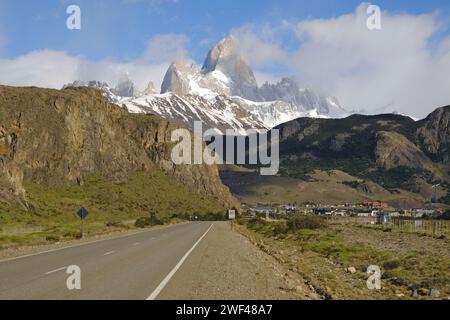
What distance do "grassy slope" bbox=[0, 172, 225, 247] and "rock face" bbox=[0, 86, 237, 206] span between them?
3.05 m

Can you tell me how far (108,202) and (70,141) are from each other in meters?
19.7

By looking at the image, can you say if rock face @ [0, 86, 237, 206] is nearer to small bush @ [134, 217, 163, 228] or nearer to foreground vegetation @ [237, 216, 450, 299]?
small bush @ [134, 217, 163, 228]

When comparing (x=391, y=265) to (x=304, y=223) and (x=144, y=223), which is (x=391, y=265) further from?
(x=144, y=223)

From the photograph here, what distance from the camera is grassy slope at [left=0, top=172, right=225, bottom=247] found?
272 feet

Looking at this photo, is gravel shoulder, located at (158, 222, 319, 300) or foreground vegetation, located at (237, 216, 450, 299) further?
foreground vegetation, located at (237, 216, 450, 299)

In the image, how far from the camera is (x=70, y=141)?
405ft

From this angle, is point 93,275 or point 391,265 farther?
point 391,265

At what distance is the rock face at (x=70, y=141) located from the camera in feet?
357

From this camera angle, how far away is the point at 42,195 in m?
102

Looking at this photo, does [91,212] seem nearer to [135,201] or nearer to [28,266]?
[135,201]

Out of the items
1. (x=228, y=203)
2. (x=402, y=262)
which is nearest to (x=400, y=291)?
(x=402, y=262)

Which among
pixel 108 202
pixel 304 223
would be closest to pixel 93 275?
pixel 304 223

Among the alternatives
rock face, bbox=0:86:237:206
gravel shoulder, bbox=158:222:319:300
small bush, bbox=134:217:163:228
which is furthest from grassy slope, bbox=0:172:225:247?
gravel shoulder, bbox=158:222:319:300
